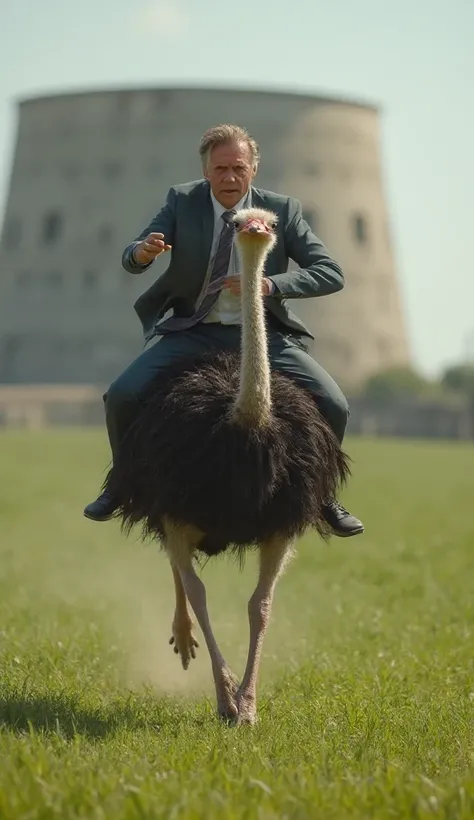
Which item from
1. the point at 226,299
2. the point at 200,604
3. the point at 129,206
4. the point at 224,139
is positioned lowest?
the point at 200,604

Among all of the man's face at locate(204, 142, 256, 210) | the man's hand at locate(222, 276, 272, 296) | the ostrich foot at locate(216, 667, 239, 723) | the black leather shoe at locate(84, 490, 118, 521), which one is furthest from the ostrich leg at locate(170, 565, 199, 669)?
the man's face at locate(204, 142, 256, 210)

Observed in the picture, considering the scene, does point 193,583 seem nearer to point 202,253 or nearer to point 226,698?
point 226,698

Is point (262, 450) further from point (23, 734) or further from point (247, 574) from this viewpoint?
point (247, 574)

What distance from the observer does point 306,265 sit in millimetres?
8180

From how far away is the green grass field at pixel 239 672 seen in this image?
5250 millimetres

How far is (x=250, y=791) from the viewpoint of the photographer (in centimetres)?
538

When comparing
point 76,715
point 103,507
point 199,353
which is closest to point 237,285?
point 199,353

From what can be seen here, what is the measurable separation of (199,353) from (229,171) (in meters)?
0.86

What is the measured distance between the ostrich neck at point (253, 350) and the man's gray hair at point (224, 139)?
809 millimetres

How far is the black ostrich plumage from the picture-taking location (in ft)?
24.1

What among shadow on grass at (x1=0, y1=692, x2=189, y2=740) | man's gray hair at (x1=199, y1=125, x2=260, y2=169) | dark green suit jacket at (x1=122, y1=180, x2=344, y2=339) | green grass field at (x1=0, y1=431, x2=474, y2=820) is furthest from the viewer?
dark green suit jacket at (x1=122, y1=180, x2=344, y2=339)

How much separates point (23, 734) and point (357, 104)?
261 feet

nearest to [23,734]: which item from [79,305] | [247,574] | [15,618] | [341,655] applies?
[341,655]

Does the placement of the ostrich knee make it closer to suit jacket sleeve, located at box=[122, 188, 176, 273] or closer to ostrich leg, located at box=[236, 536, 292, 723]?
ostrich leg, located at box=[236, 536, 292, 723]
